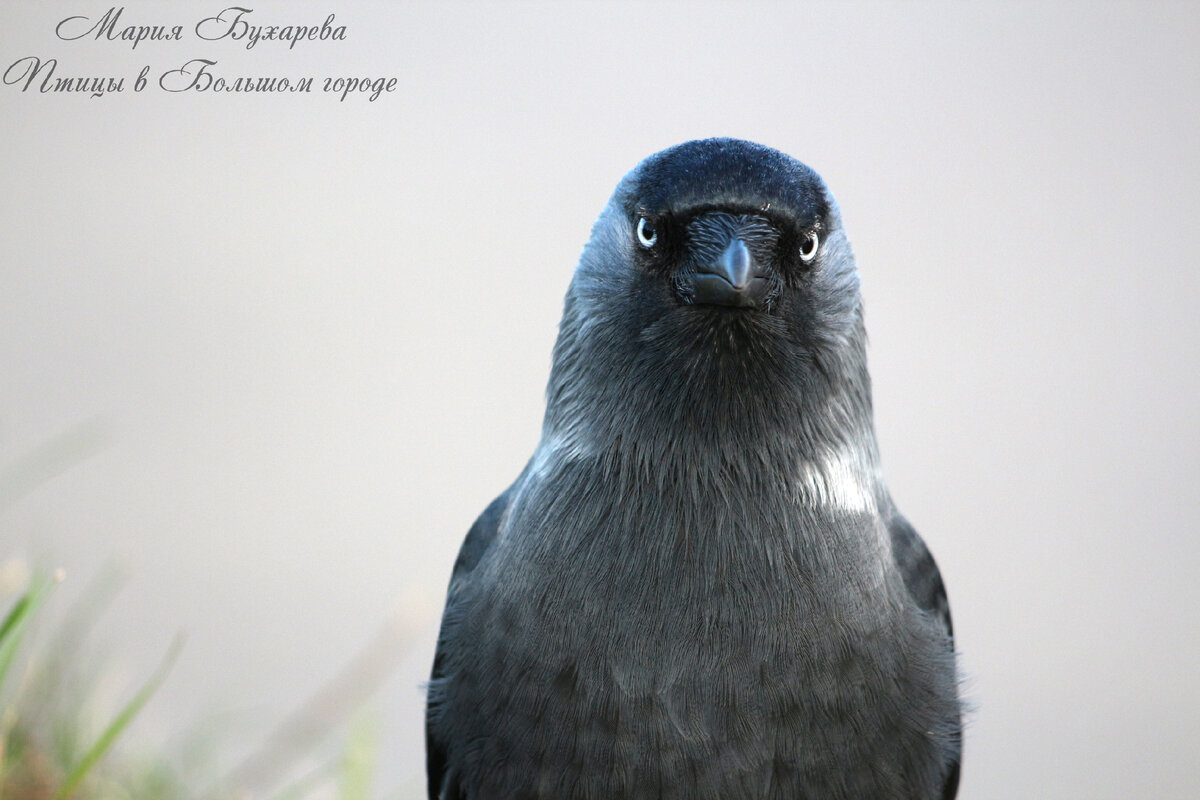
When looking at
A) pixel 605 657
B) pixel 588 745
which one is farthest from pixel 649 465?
pixel 588 745

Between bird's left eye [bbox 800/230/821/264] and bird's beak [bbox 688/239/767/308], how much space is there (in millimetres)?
172

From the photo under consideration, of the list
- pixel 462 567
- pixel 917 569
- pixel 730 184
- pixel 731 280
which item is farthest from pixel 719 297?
pixel 462 567

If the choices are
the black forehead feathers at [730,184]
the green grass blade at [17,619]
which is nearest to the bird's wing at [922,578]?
the black forehead feathers at [730,184]

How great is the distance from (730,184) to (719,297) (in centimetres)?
25

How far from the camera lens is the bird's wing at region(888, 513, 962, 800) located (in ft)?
8.44

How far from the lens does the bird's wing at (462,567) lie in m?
2.67

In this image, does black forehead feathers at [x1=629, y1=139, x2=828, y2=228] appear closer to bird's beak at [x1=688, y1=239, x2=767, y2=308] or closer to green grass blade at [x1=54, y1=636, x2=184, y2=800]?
bird's beak at [x1=688, y1=239, x2=767, y2=308]

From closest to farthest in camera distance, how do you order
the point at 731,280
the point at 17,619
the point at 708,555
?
the point at 17,619, the point at 731,280, the point at 708,555

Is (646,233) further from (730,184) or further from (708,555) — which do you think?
(708,555)

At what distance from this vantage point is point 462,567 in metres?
2.86

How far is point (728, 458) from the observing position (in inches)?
90.8

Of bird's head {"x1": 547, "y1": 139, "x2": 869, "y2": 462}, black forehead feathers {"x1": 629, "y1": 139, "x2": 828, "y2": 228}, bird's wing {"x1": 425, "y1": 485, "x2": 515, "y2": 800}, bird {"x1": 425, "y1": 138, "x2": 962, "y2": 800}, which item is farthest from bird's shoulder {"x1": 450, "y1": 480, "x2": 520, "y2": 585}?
black forehead feathers {"x1": 629, "y1": 139, "x2": 828, "y2": 228}

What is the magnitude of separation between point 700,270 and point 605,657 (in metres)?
0.77

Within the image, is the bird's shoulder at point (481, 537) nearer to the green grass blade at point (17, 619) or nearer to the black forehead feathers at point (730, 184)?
the black forehead feathers at point (730, 184)
